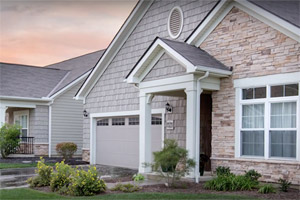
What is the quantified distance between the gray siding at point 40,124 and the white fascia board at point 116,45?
13.5ft

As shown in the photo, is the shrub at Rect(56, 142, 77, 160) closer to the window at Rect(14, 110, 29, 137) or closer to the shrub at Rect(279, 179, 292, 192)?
the window at Rect(14, 110, 29, 137)

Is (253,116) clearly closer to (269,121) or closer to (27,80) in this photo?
(269,121)

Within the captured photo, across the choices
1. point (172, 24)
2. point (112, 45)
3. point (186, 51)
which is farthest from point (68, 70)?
point (186, 51)

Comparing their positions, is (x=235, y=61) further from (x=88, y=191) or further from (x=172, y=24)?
(x=88, y=191)

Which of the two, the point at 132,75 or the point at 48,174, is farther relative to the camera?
the point at 132,75

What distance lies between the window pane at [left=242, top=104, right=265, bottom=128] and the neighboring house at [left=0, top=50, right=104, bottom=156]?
1353 centimetres

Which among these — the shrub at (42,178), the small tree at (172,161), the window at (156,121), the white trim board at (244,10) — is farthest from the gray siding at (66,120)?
the small tree at (172,161)

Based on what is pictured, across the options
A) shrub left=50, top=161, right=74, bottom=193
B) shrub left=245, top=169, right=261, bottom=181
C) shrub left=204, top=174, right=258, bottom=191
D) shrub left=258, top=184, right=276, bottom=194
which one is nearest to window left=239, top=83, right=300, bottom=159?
shrub left=245, top=169, right=261, bottom=181

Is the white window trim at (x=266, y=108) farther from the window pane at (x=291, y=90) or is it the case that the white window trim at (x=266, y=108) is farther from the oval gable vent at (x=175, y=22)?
the oval gable vent at (x=175, y=22)

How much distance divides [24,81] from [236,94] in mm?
15210

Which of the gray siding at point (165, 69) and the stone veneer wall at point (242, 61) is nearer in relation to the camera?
the stone veneer wall at point (242, 61)

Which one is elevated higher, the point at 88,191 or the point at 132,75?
the point at 132,75

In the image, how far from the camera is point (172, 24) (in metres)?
14.8

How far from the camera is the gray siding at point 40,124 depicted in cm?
2202
